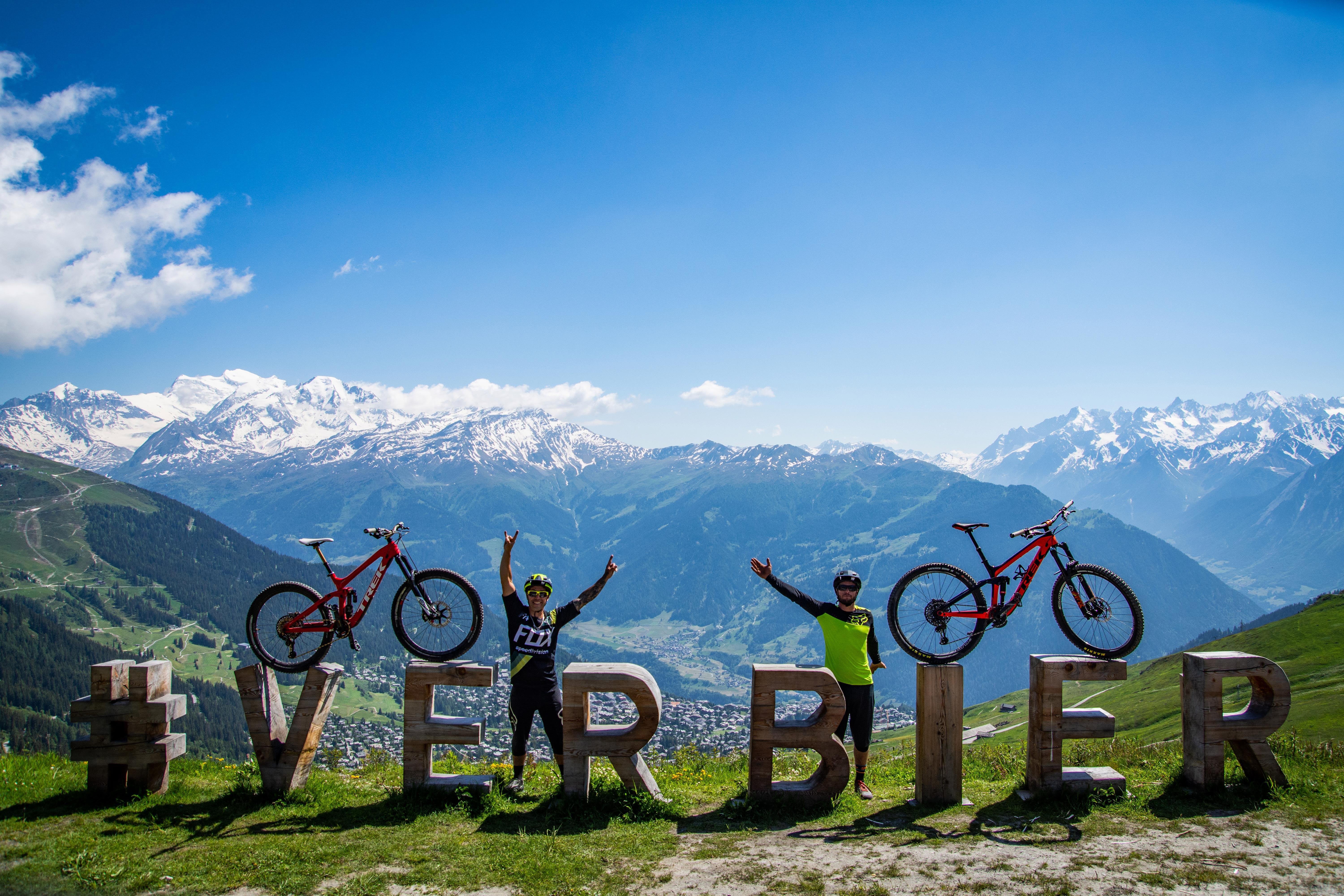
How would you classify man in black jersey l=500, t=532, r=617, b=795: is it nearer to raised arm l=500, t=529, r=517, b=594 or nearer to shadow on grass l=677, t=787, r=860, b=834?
raised arm l=500, t=529, r=517, b=594

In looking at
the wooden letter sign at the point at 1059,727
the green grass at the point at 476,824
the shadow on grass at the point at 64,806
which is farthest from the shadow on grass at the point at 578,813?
the shadow on grass at the point at 64,806

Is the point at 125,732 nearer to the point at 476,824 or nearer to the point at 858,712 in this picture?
the point at 476,824

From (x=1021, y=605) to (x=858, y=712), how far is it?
3.34 meters

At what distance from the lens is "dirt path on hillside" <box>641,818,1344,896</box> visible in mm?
7742

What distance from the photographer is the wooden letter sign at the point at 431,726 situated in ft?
37.2

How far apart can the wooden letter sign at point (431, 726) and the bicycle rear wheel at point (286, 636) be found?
6.10ft

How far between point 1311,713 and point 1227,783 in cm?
4379

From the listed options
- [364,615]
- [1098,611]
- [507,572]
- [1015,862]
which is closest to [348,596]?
[364,615]

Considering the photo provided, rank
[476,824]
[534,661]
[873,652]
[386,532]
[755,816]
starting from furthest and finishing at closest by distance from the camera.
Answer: [873,652], [386,532], [534,661], [755,816], [476,824]

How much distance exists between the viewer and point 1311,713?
4100cm

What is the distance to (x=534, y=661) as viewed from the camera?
11.1 meters

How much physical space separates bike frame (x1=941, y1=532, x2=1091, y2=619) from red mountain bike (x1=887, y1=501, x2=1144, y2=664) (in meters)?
0.01

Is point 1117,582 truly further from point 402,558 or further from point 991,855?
point 402,558

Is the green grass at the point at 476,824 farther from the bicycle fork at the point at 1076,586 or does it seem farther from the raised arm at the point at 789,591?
the raised arm at the point at 789,591
